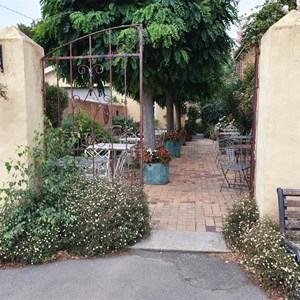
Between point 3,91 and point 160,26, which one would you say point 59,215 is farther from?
point 160,26

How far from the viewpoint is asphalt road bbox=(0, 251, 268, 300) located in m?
2.74

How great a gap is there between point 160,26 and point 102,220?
3307mm

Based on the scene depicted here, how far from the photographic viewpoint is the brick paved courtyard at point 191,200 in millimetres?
4327

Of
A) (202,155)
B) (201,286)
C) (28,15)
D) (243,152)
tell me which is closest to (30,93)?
(201,286)

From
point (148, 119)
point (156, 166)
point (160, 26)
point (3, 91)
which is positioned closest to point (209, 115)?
point (148, 119)

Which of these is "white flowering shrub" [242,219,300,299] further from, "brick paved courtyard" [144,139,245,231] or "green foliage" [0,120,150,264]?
"green foliage" [0,120,150,264]

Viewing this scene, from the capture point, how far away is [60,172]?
3.74 metres

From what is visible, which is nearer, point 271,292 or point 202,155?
point 271,292

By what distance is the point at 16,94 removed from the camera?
3818 millimetres

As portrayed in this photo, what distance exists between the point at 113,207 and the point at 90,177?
721mm

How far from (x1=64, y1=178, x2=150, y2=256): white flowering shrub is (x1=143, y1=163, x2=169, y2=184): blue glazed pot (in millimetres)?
2847

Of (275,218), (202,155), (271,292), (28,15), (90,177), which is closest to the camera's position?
(271,292)

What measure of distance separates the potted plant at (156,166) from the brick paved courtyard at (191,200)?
0.18 metres

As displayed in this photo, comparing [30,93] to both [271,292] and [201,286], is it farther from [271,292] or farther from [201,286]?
[271,292]
